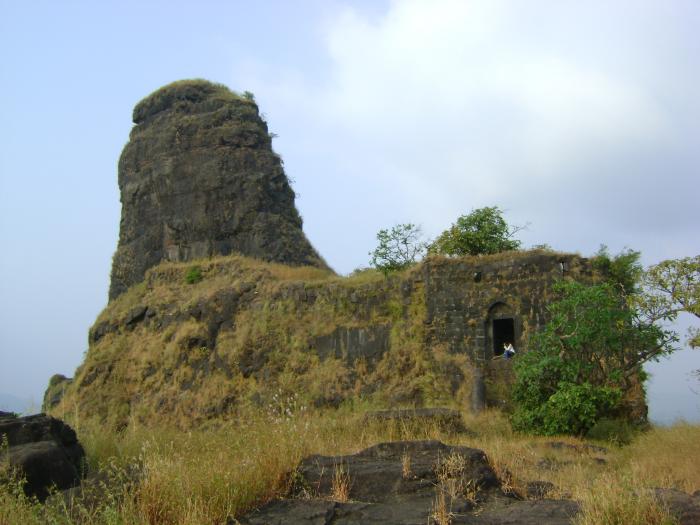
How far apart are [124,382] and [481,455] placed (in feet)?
62.7

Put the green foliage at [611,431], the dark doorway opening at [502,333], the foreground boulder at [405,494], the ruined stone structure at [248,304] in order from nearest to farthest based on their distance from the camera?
the foreground boulder at [405,494], the green foliage at [611,431], the ruined stone structure at [248,304], the dark doorway opening at [502,333]

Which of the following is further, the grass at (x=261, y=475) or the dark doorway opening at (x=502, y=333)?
the dark doorway opening at (x=502, y=333)

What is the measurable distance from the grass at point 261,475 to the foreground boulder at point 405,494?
0.08 m

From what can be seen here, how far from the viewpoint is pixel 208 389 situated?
21.3m

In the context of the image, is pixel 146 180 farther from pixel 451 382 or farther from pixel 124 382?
pixel 451 382

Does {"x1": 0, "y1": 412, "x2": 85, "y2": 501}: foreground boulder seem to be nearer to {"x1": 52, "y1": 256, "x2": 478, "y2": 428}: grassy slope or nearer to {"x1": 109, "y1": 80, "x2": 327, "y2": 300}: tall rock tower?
{"x1": 52, "y1": 256, "x2": 478, "y2": 428}: grassy slope

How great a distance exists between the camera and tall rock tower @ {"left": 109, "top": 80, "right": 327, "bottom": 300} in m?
26.0

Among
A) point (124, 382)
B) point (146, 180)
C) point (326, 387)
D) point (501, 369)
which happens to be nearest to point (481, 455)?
point (501, 369)

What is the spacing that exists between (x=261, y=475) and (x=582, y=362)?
29.1 feet

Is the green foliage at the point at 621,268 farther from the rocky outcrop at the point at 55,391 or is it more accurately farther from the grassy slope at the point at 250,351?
the rocky outcrop at the point at 55,391

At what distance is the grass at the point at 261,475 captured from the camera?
233 inches

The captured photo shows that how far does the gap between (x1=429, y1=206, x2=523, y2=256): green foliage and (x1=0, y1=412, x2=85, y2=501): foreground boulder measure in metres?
13.1

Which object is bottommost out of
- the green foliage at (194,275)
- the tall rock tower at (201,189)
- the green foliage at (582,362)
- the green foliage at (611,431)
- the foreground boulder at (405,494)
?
the green foliage at (611,431)

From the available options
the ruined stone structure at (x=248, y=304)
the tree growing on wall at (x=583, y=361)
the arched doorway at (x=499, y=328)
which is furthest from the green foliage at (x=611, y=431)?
the arched doorway at (x=499, y=328)
